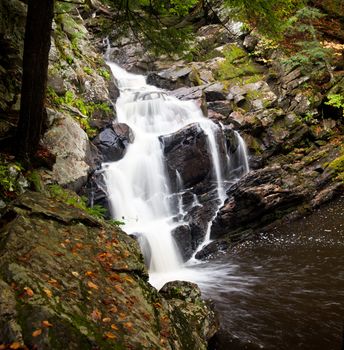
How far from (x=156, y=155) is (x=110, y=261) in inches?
322

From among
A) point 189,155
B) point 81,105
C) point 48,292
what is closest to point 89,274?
point 48,292

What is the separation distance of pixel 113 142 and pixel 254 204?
486cm

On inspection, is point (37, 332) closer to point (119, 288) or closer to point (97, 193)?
point (119, 288)

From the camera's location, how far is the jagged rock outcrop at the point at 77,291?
297 cm

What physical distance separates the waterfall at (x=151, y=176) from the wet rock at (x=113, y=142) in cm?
21

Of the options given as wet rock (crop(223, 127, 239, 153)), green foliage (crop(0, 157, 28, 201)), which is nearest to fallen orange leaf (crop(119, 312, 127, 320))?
Answer: green foliage (crop(0, 157, 28, 201))

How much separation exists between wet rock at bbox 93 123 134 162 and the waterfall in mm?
206

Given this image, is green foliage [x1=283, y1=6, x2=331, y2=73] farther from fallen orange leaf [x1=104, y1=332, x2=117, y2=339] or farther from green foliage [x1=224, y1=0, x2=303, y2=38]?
fallen orange leaf [x1=104, y1=332, x2=117, y2=339]

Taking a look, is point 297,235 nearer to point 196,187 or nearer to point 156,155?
point 196,187

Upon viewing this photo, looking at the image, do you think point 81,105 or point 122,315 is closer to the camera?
point 122,315

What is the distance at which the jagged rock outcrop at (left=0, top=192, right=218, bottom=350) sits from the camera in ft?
9.74

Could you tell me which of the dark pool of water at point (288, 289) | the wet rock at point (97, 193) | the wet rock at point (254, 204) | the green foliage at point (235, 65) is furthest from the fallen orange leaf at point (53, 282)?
the green foliage at point (235, 65)

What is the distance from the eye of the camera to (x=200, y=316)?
551 cm

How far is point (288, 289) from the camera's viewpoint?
7594 millimetres
